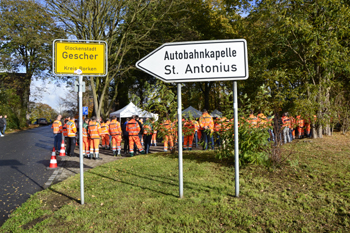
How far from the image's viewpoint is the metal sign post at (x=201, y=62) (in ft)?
17.1

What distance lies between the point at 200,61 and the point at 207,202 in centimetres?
251

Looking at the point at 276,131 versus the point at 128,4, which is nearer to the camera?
the point at 276,131

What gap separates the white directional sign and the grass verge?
2.17 m

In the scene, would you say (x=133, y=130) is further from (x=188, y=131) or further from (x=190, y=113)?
(x=190, y=113)

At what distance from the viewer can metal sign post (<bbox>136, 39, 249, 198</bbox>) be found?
5.23 meters

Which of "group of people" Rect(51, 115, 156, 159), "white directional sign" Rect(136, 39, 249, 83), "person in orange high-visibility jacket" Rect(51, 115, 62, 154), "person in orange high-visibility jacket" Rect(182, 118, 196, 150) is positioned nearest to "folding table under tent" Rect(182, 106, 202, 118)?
"person in orange high-visibility jacket" Rect(182, 118, 196, 150)

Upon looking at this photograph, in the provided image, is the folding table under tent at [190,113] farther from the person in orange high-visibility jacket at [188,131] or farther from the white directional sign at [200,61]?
the white directional sign at [200,61]

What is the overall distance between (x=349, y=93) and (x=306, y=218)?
40.0ft

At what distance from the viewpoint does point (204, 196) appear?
5.31 meters

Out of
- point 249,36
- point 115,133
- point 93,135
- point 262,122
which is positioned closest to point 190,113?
point 115,133

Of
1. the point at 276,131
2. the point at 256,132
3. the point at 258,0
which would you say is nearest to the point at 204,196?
the point at 256,132

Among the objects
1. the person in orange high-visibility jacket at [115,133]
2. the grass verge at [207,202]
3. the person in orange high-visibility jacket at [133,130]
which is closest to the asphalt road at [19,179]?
the grass verge at [207,202]

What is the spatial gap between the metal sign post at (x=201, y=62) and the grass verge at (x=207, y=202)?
54 cm

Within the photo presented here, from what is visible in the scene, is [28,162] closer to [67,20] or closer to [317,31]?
[67,20]
